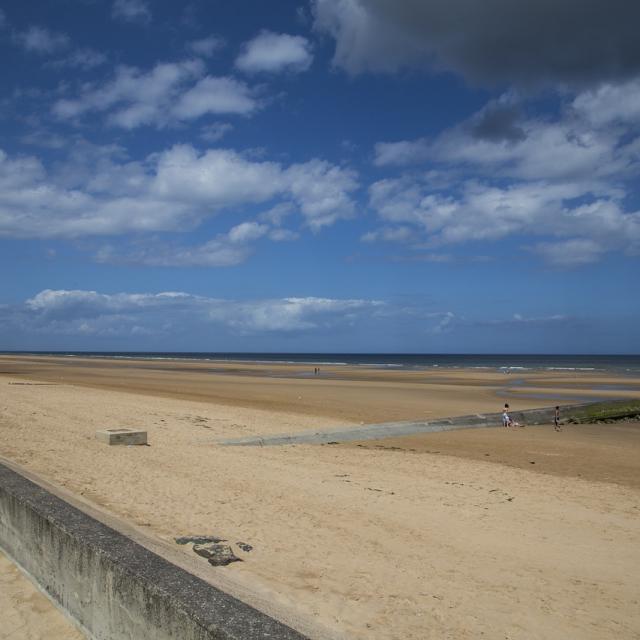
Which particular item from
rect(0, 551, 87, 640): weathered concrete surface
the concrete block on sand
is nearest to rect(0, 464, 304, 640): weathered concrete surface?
rect(0, 551, 87, 640): weathered concrete surface

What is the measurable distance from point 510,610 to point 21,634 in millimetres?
3734

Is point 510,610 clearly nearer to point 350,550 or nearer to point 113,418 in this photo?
point 350,550

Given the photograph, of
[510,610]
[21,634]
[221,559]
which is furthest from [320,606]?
[21,634]

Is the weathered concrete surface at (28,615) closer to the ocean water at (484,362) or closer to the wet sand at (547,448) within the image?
the wet sand at (547,448)

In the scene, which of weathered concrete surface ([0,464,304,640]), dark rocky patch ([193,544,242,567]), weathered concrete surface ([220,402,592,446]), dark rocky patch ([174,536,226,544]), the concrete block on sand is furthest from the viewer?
weathered concrete surface ([220,402,592,446])

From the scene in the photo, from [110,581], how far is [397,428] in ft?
41.9

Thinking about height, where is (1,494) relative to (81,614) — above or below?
above

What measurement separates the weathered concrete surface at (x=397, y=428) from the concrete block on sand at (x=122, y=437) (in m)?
1.78

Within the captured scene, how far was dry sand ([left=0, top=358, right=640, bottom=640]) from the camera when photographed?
4.78 metres

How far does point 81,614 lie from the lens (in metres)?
3.92

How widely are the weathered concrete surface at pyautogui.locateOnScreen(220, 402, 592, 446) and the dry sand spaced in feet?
1.92

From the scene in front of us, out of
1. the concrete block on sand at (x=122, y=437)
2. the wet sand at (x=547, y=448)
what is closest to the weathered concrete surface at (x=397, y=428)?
the wet sand at (x=547, y=448)

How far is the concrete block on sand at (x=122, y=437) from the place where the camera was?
1141 cm

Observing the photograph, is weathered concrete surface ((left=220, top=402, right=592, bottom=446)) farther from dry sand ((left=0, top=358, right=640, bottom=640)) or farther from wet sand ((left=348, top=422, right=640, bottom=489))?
dry sand ((left=0, top=358, right=640, bottom=640))
